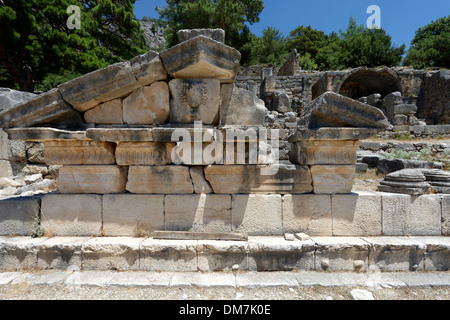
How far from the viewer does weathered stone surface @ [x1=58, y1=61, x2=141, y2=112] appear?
113 inches

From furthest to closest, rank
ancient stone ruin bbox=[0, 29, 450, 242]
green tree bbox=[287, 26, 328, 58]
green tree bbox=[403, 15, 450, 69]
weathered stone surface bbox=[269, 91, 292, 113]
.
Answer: green tree bbox=[287, 26, 328, 58]
green tree bbox=[403, 15, 450, 69]
weathered stone surface bbox=[269, 91, 292, 113]
ancient stone ruin bbox=[0, 29, 450, 242]

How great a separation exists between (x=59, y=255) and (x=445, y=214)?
16.5ft

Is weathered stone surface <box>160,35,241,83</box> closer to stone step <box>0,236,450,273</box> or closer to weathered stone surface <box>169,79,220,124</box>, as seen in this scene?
weathered stone surface <box>169,79,220,124</box>

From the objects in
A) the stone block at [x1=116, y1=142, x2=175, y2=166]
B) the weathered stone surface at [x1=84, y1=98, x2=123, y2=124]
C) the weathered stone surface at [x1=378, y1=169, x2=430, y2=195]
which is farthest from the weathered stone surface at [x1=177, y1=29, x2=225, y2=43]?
the weathered stone surface at [x1=378, y1=169, x2=430, y2=195]

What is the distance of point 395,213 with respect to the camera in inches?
120

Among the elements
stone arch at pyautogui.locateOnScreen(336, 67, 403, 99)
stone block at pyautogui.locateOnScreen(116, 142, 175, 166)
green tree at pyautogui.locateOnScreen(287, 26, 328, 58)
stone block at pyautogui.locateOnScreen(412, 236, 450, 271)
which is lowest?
stone block at pyautogui.locateOnScreen(412, 236, 450, 271)

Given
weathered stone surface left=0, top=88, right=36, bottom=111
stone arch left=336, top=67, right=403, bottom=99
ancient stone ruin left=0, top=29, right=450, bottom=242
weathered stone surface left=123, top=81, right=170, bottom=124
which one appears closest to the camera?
ancient stone ruin left=0, top=29, right=450, bottom=242

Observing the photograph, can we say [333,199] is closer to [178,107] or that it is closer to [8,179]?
[178,107]

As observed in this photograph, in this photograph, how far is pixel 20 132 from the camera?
2852mm

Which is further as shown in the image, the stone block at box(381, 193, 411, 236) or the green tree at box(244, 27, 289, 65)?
the green tree at box(244, 27, 289, 65)

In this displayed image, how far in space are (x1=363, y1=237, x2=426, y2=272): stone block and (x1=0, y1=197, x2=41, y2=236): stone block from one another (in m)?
4.43

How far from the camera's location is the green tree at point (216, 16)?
19.3 m

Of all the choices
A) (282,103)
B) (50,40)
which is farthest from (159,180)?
(50,40)

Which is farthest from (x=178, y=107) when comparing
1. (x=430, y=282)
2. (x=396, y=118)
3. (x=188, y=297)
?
(x=396, y=118)
